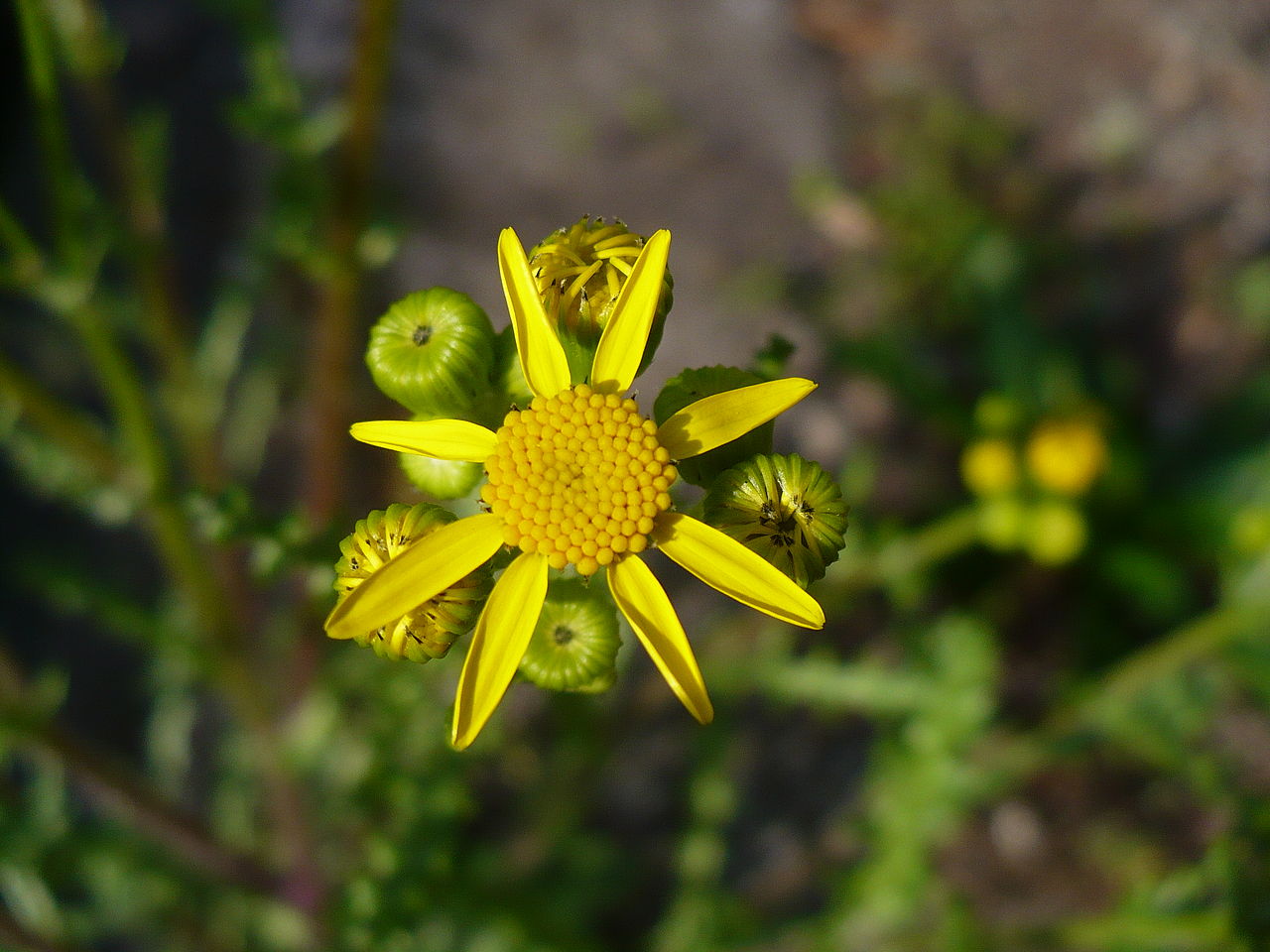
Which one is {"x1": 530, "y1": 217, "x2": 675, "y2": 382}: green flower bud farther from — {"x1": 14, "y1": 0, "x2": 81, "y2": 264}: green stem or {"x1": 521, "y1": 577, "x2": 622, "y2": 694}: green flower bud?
{"x1": 14, "y1": 0, "x2": 81, "y2": 264}: green stem

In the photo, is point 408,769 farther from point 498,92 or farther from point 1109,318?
point 1109,318

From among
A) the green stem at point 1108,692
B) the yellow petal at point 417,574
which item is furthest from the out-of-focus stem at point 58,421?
the green stem at point 1108,692

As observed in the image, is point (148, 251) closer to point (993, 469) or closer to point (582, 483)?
point (582, 483)

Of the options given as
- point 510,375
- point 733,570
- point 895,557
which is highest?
point 895,557

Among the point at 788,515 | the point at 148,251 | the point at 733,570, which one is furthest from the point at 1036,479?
the point at 148,251

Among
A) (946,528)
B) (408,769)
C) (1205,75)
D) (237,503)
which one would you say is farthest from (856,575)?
(1205,75)

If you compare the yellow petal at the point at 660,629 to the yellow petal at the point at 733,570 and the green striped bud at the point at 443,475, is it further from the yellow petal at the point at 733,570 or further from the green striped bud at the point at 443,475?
the green striped bud at the point at 443,475
